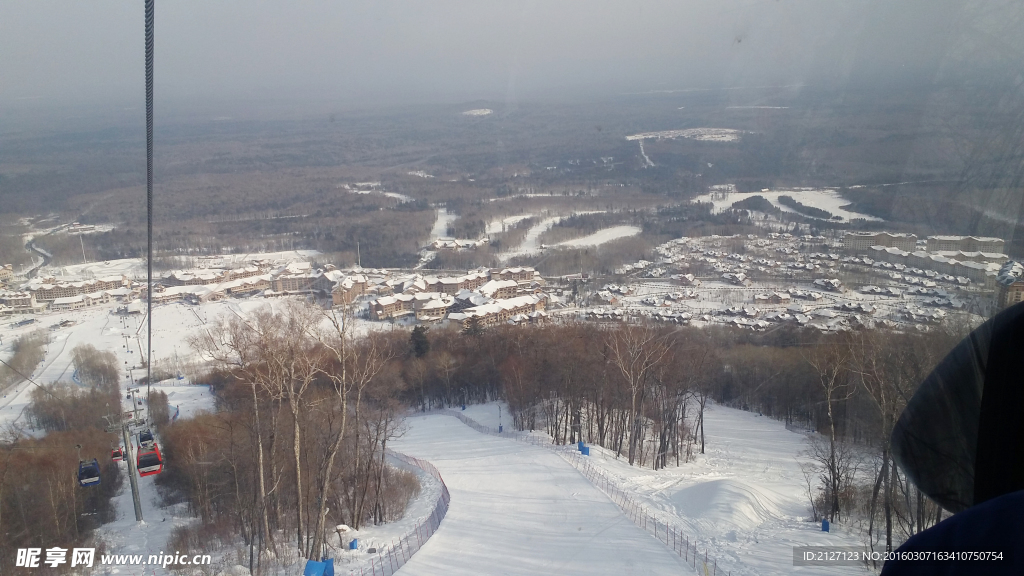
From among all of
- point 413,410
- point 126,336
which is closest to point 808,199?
point 413,410

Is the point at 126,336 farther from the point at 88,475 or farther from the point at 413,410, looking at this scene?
the point at 88,475

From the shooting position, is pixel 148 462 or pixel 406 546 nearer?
pixel 406 546

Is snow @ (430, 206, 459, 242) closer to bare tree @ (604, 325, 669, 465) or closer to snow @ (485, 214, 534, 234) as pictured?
snow @ (485, 214, 534, 234)

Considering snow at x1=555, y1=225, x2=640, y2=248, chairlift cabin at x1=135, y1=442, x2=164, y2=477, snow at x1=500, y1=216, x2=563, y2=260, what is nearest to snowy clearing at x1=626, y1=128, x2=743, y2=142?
snow at x1=555, y1=225, x2=640, y2=248

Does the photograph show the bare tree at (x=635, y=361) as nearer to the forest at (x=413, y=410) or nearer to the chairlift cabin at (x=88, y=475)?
the forest at (x=413, y=410)

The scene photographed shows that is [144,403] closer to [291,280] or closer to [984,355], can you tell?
[291,280]

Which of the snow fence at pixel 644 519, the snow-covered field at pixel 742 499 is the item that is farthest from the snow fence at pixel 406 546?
the snow-covered field at pixel 742 499
